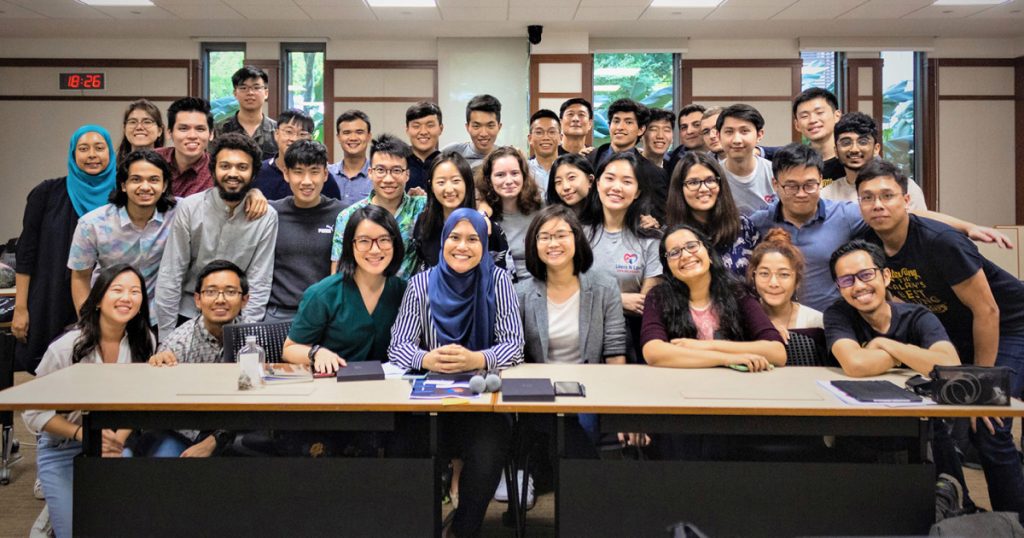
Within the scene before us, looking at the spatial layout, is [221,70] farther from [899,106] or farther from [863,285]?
[899,106]

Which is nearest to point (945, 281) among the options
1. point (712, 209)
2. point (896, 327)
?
point (896, 327)

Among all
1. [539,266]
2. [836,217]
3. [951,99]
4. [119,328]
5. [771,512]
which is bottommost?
[771,512]

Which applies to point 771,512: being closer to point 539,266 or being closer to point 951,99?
point 539,266

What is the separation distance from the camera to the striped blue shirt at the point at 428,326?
9.08ft

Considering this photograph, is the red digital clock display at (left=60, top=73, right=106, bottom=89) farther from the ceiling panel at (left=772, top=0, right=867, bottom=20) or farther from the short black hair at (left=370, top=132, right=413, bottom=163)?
the ceiling panel at (left=772, top=0, right=867, bottom=20)

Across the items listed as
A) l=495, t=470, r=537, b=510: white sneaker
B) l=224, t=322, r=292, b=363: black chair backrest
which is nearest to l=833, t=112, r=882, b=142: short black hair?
l=495, t=470, r=537, b=510: white sneaker

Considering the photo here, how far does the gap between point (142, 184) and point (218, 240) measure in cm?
40

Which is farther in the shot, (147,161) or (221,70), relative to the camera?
(221,70)

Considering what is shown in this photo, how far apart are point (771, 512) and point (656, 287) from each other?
0.97 m

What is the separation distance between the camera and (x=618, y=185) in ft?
10.8

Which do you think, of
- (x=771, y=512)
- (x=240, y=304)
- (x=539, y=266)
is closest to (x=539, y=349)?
(x=539, y=266)

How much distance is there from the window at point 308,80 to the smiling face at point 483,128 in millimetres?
5555

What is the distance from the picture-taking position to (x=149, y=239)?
3316 mm

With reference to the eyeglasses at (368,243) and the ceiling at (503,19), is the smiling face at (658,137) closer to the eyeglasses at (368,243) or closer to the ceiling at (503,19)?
the eyeglasses at (368,243)
